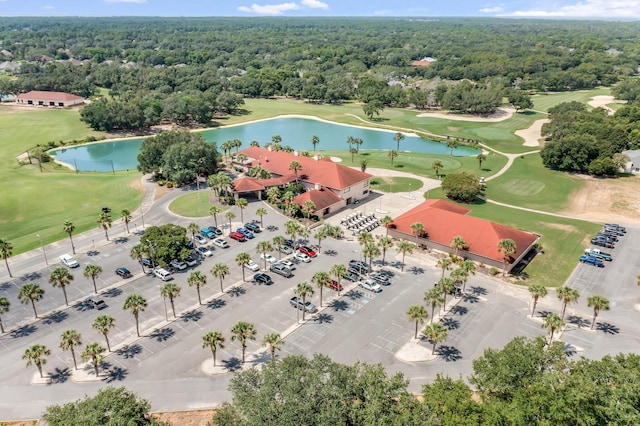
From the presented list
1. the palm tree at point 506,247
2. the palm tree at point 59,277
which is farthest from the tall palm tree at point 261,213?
the palm tree at point 506,247

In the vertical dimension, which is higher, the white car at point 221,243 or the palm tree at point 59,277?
the palm tree at point 59,277

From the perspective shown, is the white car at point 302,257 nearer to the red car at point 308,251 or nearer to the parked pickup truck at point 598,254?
the red car at point 308,251

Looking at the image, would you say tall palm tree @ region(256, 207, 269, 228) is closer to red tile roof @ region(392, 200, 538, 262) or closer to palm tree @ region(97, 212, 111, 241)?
red tile roof @ region(392, 200, 538, 262)

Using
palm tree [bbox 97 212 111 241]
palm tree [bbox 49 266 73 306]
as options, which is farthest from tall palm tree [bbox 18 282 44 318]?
palm tree [bbox 97 212 111 241]

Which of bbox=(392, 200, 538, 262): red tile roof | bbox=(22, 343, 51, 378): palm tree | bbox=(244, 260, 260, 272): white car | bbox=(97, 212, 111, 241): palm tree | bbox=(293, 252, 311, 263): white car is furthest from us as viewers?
bbox=(97, 212, 111, 241): palm tree

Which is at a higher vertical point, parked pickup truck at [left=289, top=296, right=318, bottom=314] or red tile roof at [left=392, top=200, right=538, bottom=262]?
red tile roof at [left=392, top=200, right=538, bottom=262]

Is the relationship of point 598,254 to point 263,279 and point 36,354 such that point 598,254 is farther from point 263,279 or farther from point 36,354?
point 36,354

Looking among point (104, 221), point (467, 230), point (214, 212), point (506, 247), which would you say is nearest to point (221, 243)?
point (214, 212)
